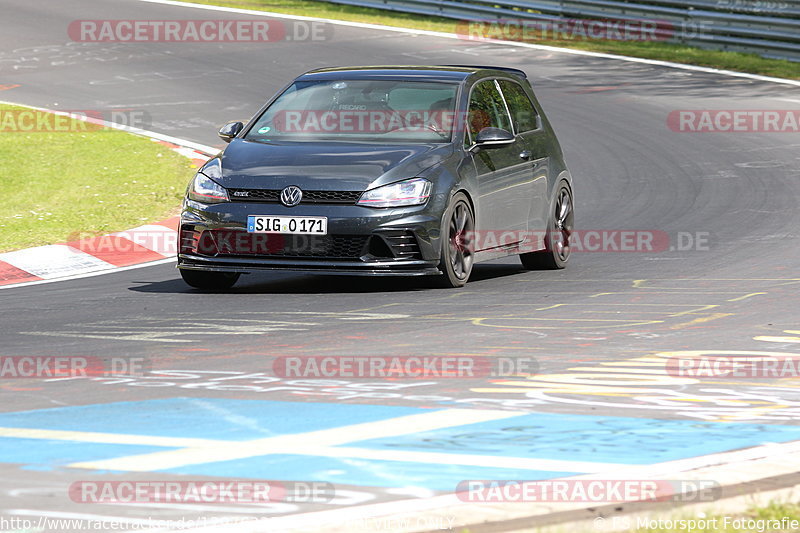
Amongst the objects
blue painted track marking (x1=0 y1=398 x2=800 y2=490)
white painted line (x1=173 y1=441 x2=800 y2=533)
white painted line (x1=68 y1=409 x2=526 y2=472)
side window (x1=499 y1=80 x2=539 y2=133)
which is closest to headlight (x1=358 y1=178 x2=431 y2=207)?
side window (x1=499 y1=80 x2=539 y2=133)

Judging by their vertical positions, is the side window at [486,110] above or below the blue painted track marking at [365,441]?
above

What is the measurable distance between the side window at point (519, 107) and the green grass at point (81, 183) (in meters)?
3.73

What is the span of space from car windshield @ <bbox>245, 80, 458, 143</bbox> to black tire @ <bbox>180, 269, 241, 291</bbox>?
1.07 metres

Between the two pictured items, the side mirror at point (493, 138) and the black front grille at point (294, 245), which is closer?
the black front grille at point (294, 245)

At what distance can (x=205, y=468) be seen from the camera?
5562 mm

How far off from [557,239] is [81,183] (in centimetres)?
561

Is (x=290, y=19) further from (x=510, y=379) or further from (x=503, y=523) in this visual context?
(x=503, y=523)

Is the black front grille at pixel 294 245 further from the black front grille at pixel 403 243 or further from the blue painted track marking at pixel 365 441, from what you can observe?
the blue painted track marking at pixel 365 441

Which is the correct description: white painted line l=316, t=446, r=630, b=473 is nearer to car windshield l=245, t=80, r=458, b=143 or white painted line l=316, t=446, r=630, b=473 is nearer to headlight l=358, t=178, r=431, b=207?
headlight l=358, t=178, r=431, b=207

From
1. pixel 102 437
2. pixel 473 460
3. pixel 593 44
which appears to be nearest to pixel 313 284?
pixel 102 437

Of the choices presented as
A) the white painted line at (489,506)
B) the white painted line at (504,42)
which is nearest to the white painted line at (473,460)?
the white painted line at (489,506)

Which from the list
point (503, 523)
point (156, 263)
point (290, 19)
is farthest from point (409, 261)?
point (290, 19)

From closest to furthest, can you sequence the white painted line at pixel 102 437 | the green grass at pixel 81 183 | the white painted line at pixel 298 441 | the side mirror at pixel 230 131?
the white painted line at pixel 298 441 < the white painted line at pixel 102 437 < the side mirror at pixel 230 131 < the green grass at pixel 81 183

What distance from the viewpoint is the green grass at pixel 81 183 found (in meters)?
14.4
